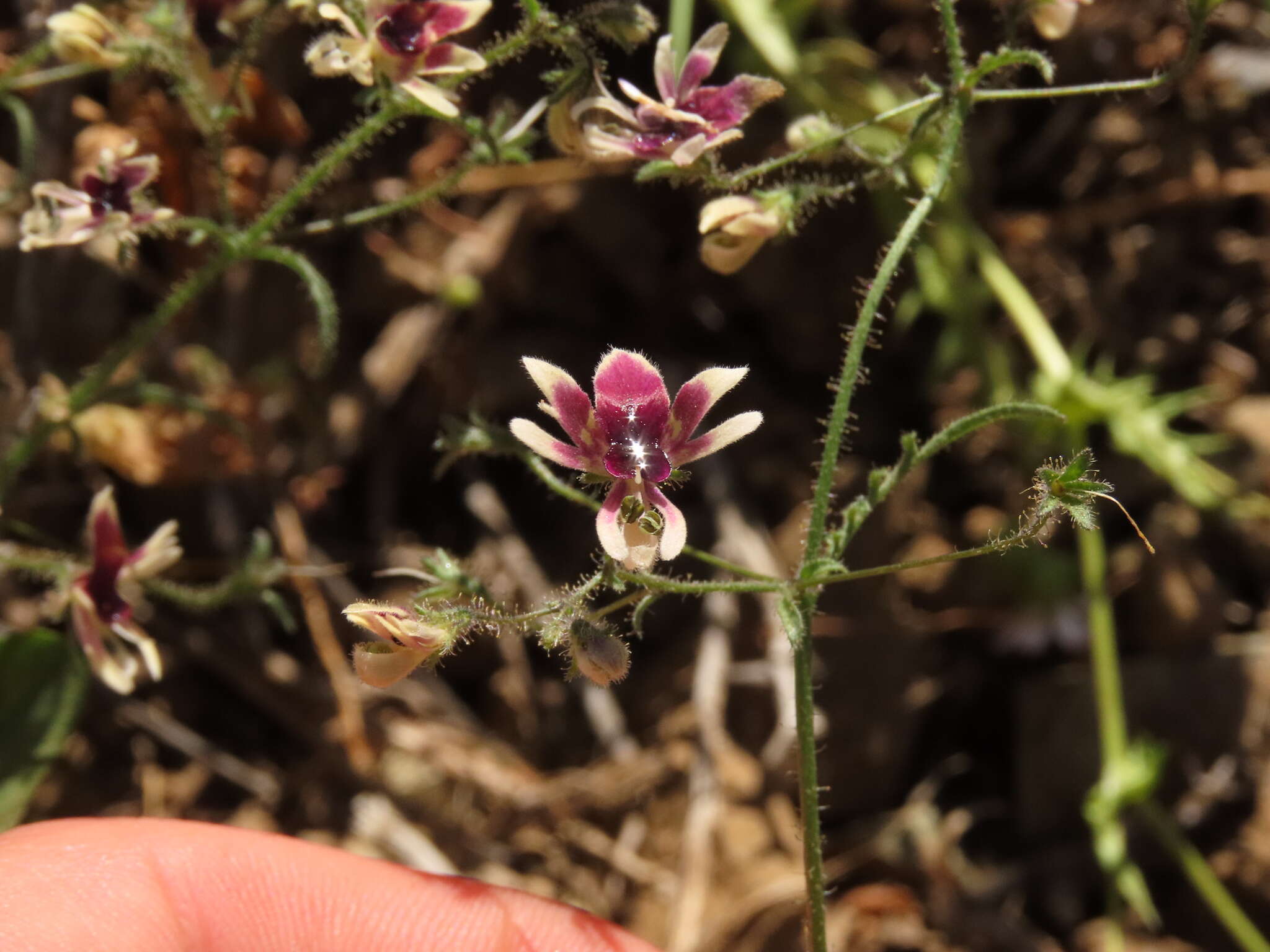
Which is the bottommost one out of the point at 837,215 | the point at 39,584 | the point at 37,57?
the point at 39,584

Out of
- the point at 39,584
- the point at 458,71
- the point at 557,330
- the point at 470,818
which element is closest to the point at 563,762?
the point at 470,818

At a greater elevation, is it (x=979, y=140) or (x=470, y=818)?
(x=979, y=140)

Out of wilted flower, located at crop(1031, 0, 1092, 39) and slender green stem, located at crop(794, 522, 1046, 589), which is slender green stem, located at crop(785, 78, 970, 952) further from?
wilted flower, located at crop(1031, 0, 1092, 39)

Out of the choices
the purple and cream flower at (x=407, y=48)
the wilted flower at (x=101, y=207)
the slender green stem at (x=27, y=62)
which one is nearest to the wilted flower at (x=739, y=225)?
the purple and cream flower at (x=407, y=48)

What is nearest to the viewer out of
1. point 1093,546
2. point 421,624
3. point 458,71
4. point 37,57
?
point 421,624

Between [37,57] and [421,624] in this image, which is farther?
[37,57]

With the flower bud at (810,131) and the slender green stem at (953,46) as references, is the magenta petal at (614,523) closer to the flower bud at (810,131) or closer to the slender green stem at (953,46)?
the flower bud at (810,131)

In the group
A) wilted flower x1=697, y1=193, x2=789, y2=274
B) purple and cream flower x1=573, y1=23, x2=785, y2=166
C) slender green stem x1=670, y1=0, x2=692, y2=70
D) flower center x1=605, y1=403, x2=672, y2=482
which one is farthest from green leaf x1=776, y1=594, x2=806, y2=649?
slender green stem x1=670, y1=0, x2=692, y2=70

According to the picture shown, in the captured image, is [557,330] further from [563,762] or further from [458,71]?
[458,71]

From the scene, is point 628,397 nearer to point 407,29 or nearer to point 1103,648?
point 407,29
